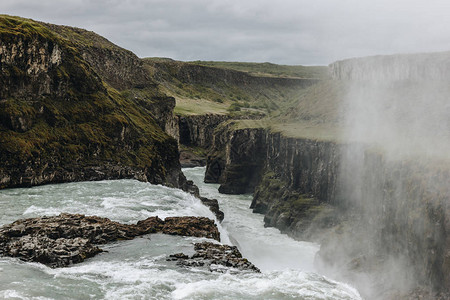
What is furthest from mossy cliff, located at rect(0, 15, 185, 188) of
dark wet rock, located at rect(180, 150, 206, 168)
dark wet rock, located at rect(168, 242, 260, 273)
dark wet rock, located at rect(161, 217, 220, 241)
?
dark wet rock, located at rect(180, 150, 206, 168)

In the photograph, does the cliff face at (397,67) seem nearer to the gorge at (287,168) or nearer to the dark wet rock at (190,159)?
the gorge at (287,168)

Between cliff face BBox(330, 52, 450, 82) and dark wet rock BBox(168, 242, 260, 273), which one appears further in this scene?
cliff face BBox(330, 52, 450, 82)

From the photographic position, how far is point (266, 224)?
63.6 meters

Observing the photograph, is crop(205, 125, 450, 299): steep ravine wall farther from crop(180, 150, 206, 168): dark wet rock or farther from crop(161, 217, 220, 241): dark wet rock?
crop(180, 150, 206, 168): dark wet rock

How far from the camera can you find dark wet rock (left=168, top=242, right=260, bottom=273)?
23.9 meters

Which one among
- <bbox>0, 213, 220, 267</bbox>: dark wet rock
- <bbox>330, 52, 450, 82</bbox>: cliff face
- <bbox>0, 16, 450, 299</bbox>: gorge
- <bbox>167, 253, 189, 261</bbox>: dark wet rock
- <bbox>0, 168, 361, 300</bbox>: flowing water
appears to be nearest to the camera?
<bbox>0, 168, 361, 300</bbox>: flowing water

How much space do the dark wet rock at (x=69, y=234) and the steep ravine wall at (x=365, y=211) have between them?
13074 mm

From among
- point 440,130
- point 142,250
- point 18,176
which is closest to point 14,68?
point 18,176

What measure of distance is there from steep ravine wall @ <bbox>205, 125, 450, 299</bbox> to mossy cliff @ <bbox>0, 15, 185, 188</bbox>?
1521 centimetres

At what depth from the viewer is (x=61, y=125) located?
54594mm

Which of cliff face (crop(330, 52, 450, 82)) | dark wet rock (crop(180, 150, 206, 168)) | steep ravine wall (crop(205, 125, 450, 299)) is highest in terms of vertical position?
cliff face (crop(330, 52, 450, 82))

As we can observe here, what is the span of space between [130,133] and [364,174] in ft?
99.2

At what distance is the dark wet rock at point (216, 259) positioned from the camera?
23938mm

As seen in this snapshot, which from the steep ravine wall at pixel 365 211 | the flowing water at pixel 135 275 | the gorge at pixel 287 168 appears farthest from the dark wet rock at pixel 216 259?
the steep ravine wall at pixel 365 211
